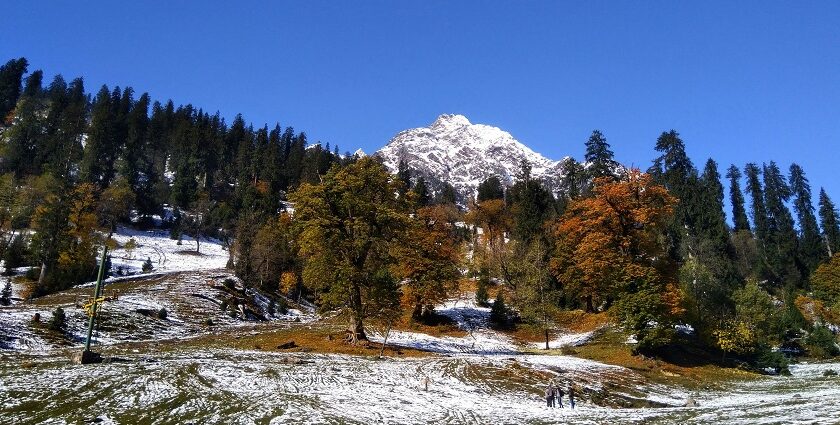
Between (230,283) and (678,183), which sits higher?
(678,183)

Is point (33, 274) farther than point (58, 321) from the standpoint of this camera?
Yes

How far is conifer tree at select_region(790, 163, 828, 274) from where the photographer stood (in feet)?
310

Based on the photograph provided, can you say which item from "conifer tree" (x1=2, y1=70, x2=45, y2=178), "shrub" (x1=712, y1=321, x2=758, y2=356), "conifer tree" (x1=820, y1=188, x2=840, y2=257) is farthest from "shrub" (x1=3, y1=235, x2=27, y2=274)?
"conifer tree" (x1=820, y1=188, x2=840, y2=257)

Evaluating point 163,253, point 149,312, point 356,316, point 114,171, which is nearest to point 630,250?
point 356,316

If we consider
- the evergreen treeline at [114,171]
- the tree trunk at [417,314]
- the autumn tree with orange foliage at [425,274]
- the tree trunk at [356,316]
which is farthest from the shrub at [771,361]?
the evergreen treeline at [114,171]

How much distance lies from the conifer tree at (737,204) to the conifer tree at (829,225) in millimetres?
12979

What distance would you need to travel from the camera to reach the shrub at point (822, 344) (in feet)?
175

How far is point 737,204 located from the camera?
117 metres

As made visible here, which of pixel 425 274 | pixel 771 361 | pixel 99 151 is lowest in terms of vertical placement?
pixel 771 361

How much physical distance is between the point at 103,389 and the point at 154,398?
7.30 ft

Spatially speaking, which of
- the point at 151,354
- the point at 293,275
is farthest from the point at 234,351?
the point at 293,275

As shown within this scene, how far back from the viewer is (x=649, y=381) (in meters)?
30.8

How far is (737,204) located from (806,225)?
49.4 feet

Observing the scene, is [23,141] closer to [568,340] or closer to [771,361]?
[568,340]
